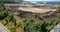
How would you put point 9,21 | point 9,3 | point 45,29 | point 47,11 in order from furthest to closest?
point 9,3, point 47,11, point 9,21, point 45,29

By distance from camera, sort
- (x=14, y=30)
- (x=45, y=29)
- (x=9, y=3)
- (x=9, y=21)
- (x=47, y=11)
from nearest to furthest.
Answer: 1. (x=45, y=29)
2. (x=14, y=30)
3. (x=9, y=21)
4. (x=47, y=11)
5. (x=9, y=3)

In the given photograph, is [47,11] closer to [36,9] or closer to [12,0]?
[36,9]

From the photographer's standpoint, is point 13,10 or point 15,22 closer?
point 15,22

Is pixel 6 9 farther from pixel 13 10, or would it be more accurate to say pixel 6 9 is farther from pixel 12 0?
pixel 12 0

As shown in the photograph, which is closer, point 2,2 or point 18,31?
point 18,31

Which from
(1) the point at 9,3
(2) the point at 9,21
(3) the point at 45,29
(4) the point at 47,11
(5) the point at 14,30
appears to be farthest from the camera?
(1) the point at 9,3

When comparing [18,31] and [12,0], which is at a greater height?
[12,0]

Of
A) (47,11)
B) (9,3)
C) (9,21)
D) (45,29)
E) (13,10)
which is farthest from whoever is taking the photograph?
(9,3)

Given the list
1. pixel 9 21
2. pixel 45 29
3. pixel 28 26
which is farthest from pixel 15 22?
pixel 45 29

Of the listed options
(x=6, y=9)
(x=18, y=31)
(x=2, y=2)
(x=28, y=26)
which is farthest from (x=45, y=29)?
(x=2, y=2)
